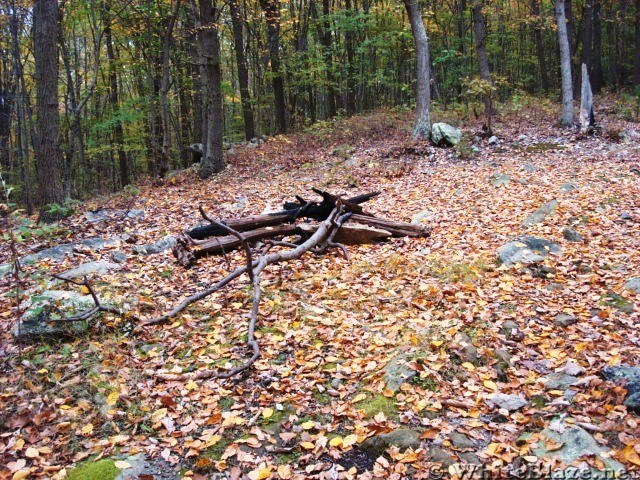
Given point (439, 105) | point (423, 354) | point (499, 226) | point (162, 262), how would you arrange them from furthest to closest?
point (439, 105), point (499, 226), point (162, 262), point (423, 354)

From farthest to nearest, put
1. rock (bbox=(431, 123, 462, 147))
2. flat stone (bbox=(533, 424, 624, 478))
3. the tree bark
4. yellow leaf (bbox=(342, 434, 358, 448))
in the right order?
the tree bark → rock (bbox=(431, 123, 462, 147)) → yellow leaf (bbox=(342, 434, 358, 448)) → flat stone (bbox=(533, 424, 624, 478))

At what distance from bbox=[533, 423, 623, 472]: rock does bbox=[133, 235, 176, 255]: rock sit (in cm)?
637

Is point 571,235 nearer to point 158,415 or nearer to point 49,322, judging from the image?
point 158,415

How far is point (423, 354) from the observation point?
4.57m

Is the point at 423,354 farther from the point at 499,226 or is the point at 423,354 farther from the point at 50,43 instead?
the point at 50,43

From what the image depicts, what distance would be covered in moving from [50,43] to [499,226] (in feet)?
31.6

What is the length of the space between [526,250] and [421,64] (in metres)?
9.48

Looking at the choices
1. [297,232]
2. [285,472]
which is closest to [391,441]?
[285,472]

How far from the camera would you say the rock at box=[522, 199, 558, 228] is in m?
8.11

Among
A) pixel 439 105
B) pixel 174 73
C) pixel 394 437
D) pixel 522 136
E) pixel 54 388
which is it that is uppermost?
pixel 174 73

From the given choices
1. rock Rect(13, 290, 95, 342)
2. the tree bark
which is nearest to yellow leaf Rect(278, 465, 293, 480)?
rock Rect(13, 290, 95, 342)

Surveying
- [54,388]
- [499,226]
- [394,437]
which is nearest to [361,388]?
[394,437]

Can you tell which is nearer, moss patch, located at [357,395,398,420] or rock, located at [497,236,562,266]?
moss patch, located at [357,395,398,420]

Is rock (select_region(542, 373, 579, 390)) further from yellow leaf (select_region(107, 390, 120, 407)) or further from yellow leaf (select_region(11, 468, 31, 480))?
yellow leaf (select_region(11, 468, 31, 480))
